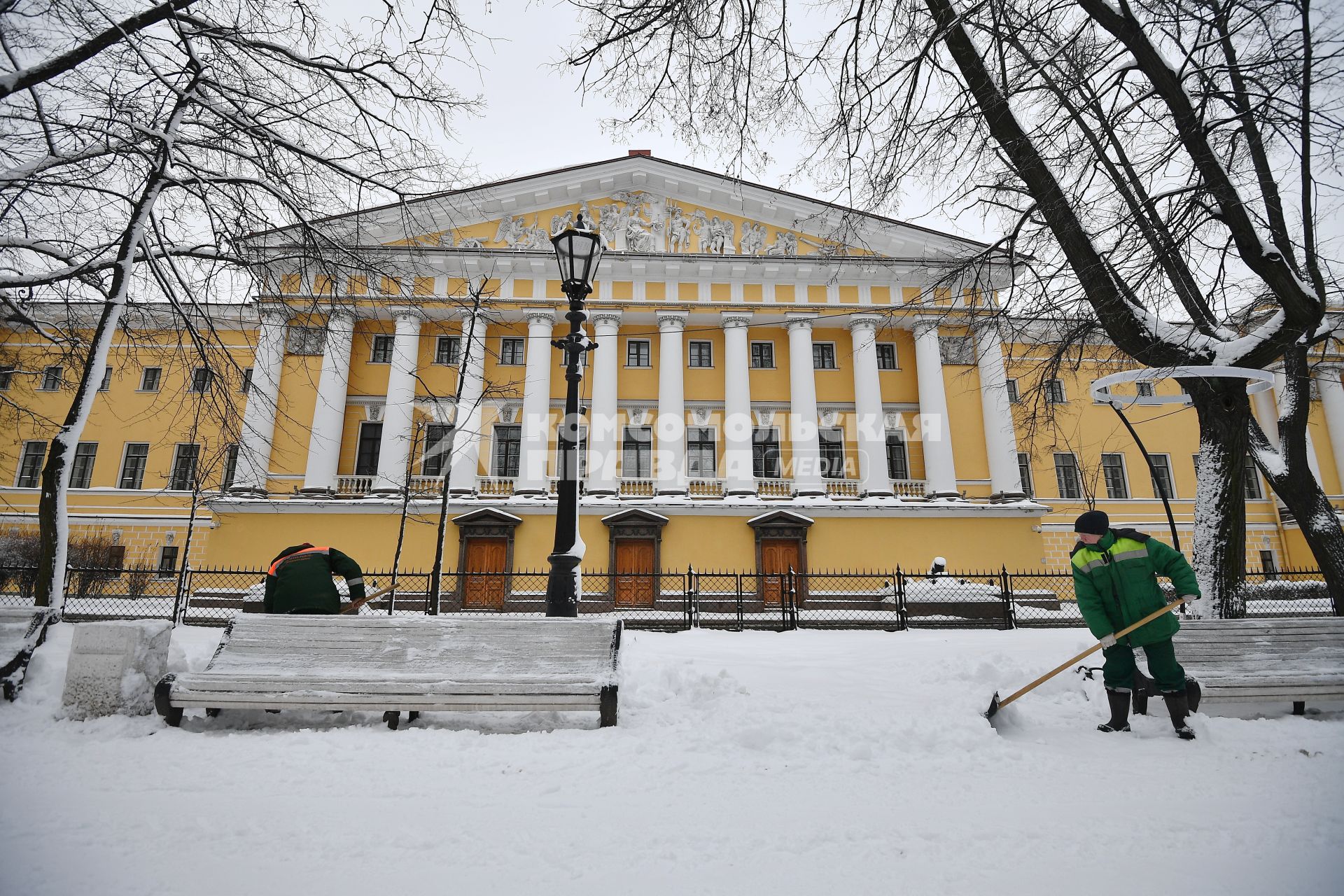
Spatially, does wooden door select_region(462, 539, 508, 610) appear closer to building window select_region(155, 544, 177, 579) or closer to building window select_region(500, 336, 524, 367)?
building window select_region(500, 336, 524, 367)

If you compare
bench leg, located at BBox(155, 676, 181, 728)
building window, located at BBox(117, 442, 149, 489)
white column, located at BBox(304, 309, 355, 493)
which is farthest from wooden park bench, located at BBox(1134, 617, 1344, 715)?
building window, located at BBox(117, 442, 149, 489)

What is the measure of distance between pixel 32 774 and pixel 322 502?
19324 mm

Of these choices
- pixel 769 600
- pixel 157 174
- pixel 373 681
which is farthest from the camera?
pixel 769 600

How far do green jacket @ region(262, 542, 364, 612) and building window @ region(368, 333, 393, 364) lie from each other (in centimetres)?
2005

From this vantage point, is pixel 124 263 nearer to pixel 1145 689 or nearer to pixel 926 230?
pixel 1145 689

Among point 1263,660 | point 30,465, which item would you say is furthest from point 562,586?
point 30,465

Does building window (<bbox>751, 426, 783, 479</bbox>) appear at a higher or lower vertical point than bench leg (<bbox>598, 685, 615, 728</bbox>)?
higher

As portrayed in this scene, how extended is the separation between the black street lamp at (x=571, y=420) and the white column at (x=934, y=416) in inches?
733

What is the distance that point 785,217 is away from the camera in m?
24.6

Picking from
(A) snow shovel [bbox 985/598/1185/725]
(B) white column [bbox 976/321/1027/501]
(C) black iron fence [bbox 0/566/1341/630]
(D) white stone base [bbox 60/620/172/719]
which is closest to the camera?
(D) white stone base [bbox 60/620/172/719]

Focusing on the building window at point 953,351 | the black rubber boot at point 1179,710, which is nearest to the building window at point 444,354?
the building window at point 953,351

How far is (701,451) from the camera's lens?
24422mm

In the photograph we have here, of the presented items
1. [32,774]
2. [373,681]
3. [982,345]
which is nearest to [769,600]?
[982,345]

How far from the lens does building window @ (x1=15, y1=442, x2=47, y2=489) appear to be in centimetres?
2802
